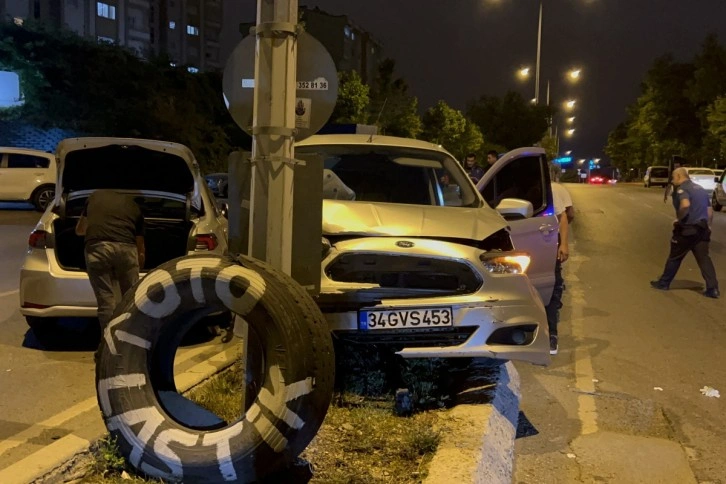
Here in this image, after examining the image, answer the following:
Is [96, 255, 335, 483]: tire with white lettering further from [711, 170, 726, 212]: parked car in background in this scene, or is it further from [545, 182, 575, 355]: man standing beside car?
[711, 170, 726, 212]: parked car in background

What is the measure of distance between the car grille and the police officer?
21.1ft

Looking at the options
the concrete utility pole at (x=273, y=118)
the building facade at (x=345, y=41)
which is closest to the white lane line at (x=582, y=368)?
the concrete utility pole at (x=273, y=118)

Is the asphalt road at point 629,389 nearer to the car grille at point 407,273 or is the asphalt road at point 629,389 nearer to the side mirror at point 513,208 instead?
the car grille at point 407,273

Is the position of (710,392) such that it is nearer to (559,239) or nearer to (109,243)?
(559,239)

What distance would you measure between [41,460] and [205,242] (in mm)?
3182

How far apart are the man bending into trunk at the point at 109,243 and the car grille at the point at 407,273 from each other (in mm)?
1952

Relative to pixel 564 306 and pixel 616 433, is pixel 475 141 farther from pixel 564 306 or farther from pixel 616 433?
pixel 616 433

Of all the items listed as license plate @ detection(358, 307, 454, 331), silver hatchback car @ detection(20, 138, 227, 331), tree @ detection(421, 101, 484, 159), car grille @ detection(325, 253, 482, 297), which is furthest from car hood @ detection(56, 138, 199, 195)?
tree @ detection(421, 101, 484, 159)

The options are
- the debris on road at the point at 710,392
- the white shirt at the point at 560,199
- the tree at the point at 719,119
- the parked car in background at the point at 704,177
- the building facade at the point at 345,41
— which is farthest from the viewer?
the building facade at the point at 345,41

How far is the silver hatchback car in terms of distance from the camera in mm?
6246

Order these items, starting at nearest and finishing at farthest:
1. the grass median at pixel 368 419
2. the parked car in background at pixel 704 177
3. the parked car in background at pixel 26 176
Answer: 1. the grass median at pixel 368 419
2. the parked car in background at pixel 26 176
3. the parked car in background at pixel 704 177

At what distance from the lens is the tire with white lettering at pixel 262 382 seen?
3346 mm

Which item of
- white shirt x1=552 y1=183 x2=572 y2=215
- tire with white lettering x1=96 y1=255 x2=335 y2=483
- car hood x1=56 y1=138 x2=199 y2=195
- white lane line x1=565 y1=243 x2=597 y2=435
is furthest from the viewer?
white shirt x1=552 y1=183 x2=572 y2=215

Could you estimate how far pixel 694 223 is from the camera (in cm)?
985
